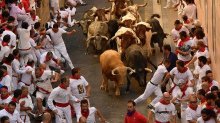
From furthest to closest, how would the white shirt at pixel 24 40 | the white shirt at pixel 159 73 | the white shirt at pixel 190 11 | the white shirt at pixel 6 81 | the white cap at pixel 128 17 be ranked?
1. the white cap at pixel 128 17
2. the white shirt at pixel 190 11
3. the white shirt at pixel 24 40
4. the white shirt at pixel 159 73
5. the white shirt at pixel 6 81

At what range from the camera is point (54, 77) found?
65.2 ft

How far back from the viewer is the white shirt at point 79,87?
18.7 meters

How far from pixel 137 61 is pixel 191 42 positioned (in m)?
1.73

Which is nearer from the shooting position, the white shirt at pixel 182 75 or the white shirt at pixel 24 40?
the white shirt at pixel 182 75

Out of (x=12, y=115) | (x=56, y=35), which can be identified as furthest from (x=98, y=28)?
(x=12, y=115)

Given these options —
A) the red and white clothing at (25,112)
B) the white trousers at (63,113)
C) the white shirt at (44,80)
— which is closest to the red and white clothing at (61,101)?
the white trousers at (63,113)

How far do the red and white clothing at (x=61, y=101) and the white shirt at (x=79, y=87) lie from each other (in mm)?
213

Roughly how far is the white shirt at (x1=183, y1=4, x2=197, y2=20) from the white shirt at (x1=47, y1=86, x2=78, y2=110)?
6.70 meters

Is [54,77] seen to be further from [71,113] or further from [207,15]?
[207,15]

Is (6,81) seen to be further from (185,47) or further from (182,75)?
(185,47)

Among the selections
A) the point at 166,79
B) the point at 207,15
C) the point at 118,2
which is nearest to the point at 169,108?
the point at 166,79

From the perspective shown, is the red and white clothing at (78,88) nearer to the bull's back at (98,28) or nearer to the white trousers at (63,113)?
the white trousers at (63,113)

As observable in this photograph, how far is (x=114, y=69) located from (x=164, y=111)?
3.89m

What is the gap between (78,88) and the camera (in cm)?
1880
